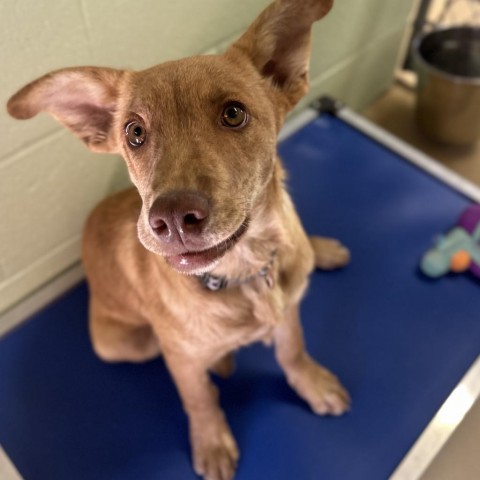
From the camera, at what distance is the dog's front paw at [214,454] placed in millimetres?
1514

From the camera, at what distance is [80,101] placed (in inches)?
46.7

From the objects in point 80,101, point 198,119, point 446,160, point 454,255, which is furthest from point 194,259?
point 446,160

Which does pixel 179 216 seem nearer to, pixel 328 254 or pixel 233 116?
pixel 233 116

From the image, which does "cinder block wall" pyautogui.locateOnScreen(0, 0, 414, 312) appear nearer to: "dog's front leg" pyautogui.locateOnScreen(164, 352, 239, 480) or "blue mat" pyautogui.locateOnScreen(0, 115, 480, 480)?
"blue mat" pyautogui.locateOnScreen(0, 115, 480, 480)

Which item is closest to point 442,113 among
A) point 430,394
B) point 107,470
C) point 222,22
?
point 222,22

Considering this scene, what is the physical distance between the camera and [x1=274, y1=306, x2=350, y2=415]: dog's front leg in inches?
62.7

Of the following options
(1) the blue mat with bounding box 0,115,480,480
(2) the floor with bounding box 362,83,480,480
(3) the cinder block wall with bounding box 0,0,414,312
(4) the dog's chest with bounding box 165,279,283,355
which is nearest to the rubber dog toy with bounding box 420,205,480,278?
(1) the blue mat with bounding box 0,115,480,480

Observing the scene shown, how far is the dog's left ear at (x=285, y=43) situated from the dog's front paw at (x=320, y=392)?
2.75ft

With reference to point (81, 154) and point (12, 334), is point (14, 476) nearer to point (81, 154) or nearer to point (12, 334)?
point (12, 334)

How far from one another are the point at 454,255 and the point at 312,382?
711 millimetres

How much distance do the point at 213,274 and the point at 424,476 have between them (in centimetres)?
89

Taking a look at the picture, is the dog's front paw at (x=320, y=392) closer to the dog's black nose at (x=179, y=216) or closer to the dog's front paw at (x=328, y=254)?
the dog's front paw at (x=328, y=254)

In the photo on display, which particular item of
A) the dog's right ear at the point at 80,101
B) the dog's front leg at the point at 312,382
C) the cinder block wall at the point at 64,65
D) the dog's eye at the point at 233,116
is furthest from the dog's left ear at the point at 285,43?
the dog's front leg at the point at 312,382

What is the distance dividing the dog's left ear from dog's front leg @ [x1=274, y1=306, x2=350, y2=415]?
71 centimetres
